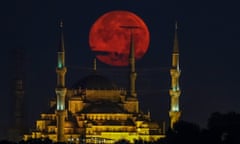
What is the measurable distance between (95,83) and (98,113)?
238 cm

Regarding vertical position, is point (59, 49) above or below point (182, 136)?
above

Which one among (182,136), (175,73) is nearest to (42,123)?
(175,73)

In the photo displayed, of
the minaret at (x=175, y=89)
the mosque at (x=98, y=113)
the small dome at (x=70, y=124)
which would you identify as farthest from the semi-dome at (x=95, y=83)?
the minaret at (x=175, y=89)

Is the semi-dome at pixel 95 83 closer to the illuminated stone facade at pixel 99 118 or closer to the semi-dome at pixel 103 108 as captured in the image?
the illuminated stone facade at pixel 99 118

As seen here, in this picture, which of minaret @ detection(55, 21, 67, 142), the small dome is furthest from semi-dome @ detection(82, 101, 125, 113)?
minaret @ detection(55, 21, 67, 142)

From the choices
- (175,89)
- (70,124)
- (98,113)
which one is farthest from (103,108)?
(175,89)

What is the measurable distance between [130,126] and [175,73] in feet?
20.1

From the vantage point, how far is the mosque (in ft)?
319

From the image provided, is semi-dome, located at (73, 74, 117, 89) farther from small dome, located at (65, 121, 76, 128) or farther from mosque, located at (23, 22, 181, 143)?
small dome, located at (65, 121, 76, 128)

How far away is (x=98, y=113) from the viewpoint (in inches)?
4060

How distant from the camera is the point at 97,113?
10312 centimetres

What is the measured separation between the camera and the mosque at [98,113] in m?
97.4

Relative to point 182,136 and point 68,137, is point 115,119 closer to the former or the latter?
point 68,137

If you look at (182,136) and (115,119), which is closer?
(182,136)
